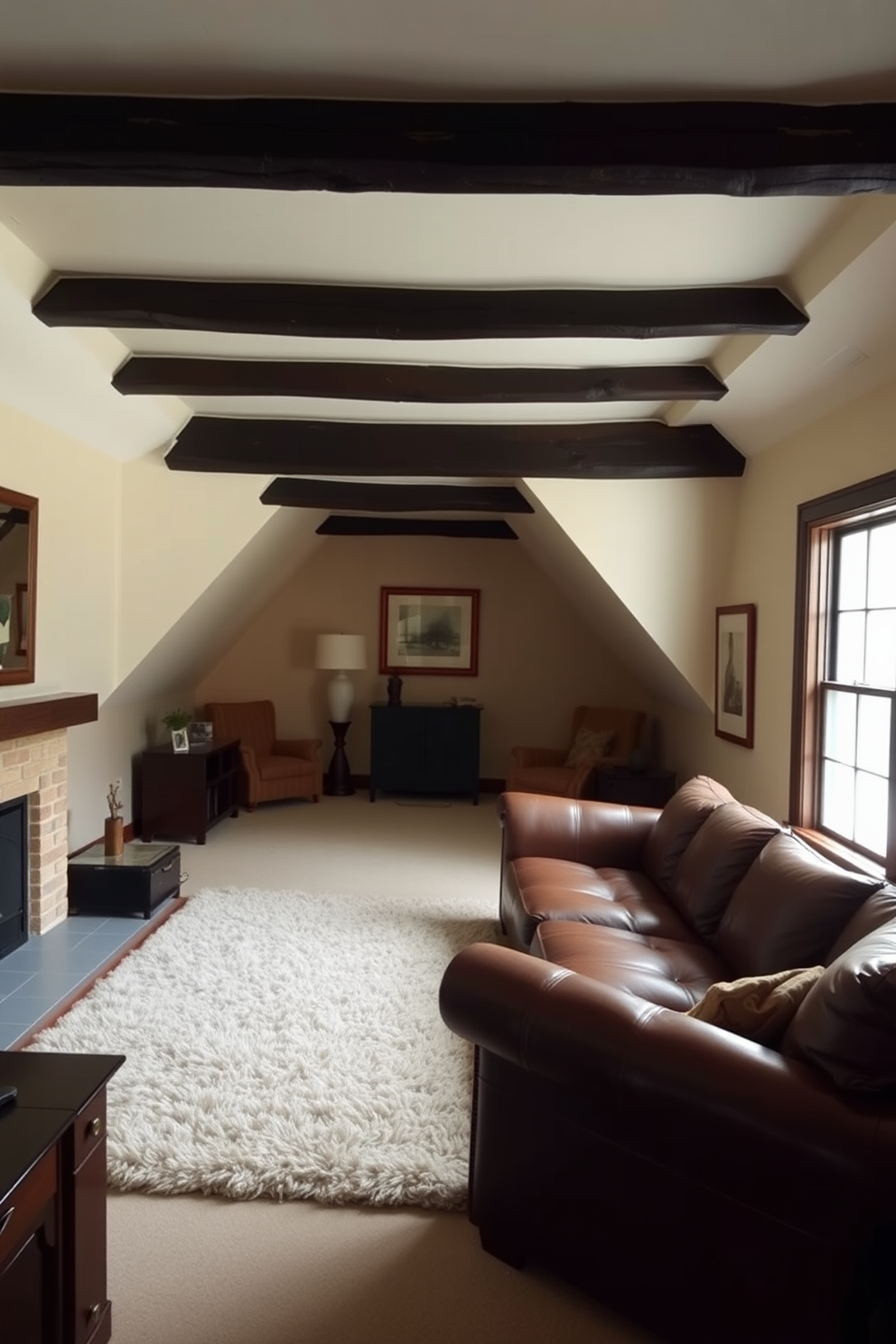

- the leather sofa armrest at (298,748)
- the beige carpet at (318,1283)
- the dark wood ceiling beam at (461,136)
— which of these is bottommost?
the beige carpet at (318,1283)

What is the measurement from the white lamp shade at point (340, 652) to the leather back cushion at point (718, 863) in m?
4.21

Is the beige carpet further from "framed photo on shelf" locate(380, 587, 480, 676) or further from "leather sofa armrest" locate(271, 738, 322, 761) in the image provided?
"framed photo on shelf" locate(380, 587, 480, 676)

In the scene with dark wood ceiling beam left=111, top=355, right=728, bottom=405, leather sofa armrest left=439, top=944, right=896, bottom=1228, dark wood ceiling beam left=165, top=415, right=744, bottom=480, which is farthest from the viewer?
dark wood ceiling beam left=165, top=415, right=744, bottom=480

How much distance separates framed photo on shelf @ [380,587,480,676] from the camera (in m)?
7.25

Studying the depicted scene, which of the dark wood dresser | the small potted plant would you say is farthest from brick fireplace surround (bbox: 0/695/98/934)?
the dark wood dresser

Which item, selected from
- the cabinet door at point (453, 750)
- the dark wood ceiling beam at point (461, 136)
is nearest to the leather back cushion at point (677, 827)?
the dark wood ceiling beam at point (461, 136)

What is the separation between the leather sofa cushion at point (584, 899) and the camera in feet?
9.05

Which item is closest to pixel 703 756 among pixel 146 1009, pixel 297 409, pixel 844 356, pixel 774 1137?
pixel 844 356

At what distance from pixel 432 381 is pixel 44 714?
2.14 metres

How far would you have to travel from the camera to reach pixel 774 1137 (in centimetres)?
133

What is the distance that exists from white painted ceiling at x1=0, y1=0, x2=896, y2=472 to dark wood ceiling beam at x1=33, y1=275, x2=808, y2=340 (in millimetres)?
51

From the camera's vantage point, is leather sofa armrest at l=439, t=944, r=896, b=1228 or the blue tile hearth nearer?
leather sofa armrest at l=439, t=944, r=896, b=1228

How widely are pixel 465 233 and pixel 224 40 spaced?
2.96 feet

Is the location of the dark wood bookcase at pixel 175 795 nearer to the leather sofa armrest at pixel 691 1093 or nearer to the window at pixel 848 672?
the window at pixel 848 672
